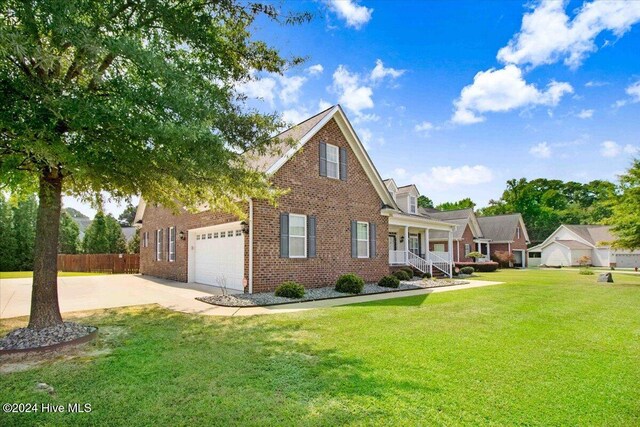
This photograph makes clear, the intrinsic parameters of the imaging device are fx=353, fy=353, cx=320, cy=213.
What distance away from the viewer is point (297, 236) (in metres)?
13.5

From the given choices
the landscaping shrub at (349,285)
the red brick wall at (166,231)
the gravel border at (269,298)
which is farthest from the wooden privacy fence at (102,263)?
the landscaping shrub at (349,285)

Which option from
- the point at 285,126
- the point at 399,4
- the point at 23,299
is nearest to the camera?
the point at 285,126

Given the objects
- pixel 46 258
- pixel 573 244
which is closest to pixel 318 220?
pixel 46 258

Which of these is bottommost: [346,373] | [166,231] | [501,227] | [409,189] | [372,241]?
[346,373]

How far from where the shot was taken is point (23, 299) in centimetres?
1189

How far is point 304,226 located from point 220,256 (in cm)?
396

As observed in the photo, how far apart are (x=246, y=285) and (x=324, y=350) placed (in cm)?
689

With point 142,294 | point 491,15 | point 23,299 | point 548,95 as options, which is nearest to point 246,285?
point 142,294

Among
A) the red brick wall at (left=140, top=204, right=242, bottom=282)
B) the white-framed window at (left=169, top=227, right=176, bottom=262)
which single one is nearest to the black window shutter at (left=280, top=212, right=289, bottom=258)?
the red brick wall at (left=140, top=204, right=242, bottom=282)

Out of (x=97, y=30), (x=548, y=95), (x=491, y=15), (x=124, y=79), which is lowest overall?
(x=124, y=79)

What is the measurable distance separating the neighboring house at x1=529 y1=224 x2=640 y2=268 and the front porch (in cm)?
2722

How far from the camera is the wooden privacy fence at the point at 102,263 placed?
89.7 ft

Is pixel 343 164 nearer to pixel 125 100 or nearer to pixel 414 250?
pixel 125 100

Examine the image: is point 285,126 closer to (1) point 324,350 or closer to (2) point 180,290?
(1) point 324,350
